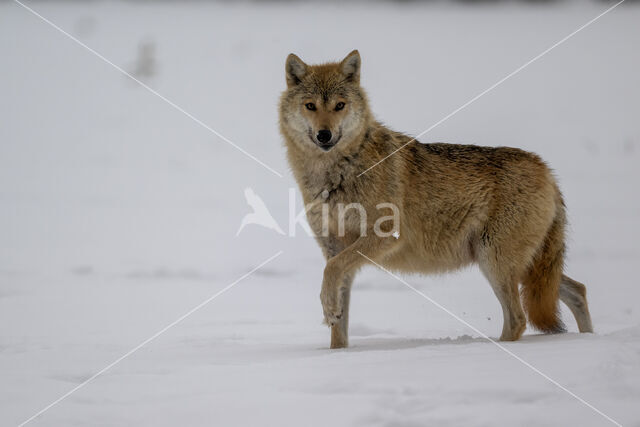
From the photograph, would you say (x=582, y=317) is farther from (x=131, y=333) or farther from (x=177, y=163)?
(x=177, y=163)

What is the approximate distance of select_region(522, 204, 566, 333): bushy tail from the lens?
189 inches

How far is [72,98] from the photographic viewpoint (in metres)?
16.1

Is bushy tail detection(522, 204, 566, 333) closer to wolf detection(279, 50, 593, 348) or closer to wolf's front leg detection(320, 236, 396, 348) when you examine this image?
wolf detection(279, 50, 593, 348)

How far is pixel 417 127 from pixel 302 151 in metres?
8.59

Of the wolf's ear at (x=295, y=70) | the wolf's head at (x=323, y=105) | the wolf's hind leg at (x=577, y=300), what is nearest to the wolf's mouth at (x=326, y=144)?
the wolf's head at (x=323, y=105)

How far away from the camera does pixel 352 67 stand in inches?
197

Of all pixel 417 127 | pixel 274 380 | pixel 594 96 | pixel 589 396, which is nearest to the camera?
pixel 589 396

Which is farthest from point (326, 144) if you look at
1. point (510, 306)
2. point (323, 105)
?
point (510, 306)

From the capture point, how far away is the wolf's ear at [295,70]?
4965 mm

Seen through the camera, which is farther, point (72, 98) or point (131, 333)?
point (72, 98)

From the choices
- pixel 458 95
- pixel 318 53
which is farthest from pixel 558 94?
pixel 318 53

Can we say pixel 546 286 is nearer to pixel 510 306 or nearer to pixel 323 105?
pixel 510 306

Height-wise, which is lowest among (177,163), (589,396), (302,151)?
(589,396)

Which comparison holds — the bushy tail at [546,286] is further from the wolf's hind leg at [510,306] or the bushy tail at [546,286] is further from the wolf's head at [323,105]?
the wolf's head at [323,105]
